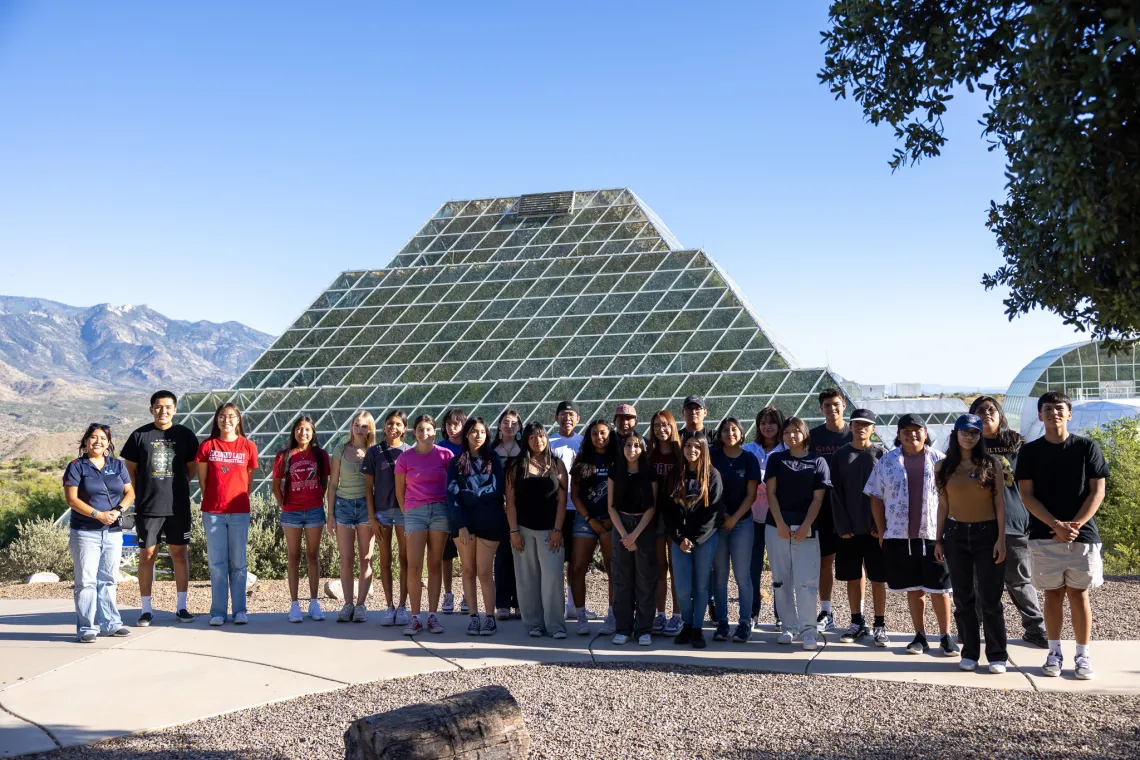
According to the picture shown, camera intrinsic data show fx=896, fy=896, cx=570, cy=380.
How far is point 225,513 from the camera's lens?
28.8 feet

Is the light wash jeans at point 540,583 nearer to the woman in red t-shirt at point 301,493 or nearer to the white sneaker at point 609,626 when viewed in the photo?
the white sneaker at point 609,626

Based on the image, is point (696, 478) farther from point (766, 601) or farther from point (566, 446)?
point (766, 601)

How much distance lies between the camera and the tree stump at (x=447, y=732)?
4234 millimetres

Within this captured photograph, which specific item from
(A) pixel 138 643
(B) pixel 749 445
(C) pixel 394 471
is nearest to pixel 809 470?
(B) pixel 749 445

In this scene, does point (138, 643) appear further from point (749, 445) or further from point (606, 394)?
point (606, 394)

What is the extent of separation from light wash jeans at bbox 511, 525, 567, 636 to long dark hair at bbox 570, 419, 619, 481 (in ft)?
2.13

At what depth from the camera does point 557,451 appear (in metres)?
8.97

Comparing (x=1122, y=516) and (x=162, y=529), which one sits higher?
(x=162, y=529)

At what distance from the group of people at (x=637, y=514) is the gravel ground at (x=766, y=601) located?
3.10ft

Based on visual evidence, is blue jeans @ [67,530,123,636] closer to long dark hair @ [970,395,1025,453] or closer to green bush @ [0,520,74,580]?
green bush @ [0,520,74,580]

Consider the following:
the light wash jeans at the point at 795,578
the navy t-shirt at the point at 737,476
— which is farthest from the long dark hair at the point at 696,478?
the light wash jeans at the point at 795,578

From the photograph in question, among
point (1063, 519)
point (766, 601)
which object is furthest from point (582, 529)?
point (1063, 519)

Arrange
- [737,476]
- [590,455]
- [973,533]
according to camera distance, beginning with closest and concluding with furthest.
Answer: [973,533] < [737,476] < [590,455]

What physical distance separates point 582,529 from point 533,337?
51.0ft
